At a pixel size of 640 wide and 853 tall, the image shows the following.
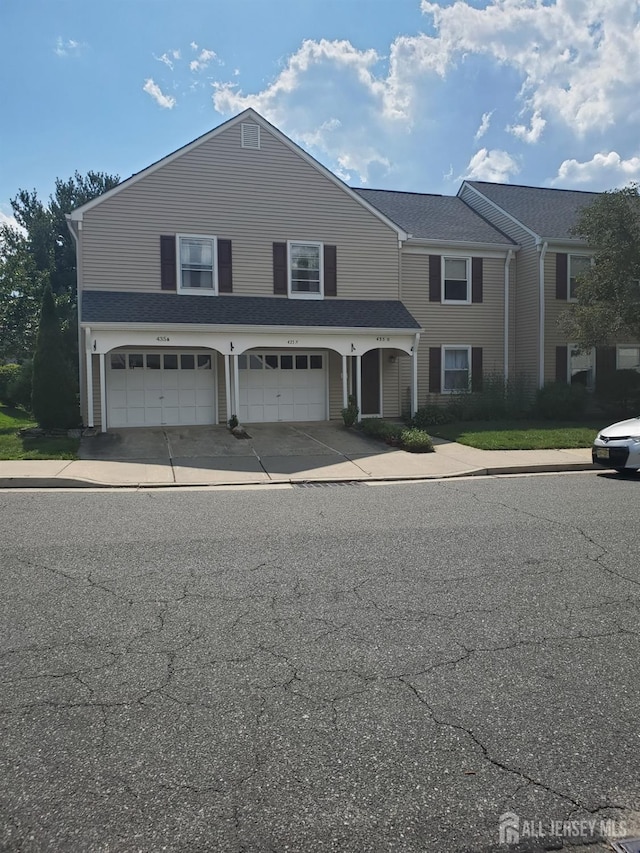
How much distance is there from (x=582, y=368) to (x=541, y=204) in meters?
7.08

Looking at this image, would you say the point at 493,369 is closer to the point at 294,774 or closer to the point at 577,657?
the point at 577,657

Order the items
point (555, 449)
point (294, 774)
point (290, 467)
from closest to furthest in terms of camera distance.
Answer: point (294, 774), point (290, 467), point (555, 449)

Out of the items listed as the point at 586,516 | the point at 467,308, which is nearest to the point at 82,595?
the point at 586,516

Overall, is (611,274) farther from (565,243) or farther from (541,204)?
(541,204)

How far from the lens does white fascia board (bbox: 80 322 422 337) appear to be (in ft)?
54.0

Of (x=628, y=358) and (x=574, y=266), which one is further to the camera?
(x=628, y=358)

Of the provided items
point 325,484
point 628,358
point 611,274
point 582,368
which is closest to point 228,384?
point 325,484

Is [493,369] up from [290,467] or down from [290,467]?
up

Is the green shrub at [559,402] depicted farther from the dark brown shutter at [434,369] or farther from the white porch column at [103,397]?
the white porch column at [103,397]

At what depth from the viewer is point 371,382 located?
2094cm

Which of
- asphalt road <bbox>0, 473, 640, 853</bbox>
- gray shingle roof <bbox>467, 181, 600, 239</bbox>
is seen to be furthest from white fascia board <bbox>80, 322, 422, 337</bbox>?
asphalt road <bbox>0, 473, 640, 853</bbox>

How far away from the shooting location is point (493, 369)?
22.6 m

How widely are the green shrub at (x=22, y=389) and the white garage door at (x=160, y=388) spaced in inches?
237

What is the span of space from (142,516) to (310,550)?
2.91 m
